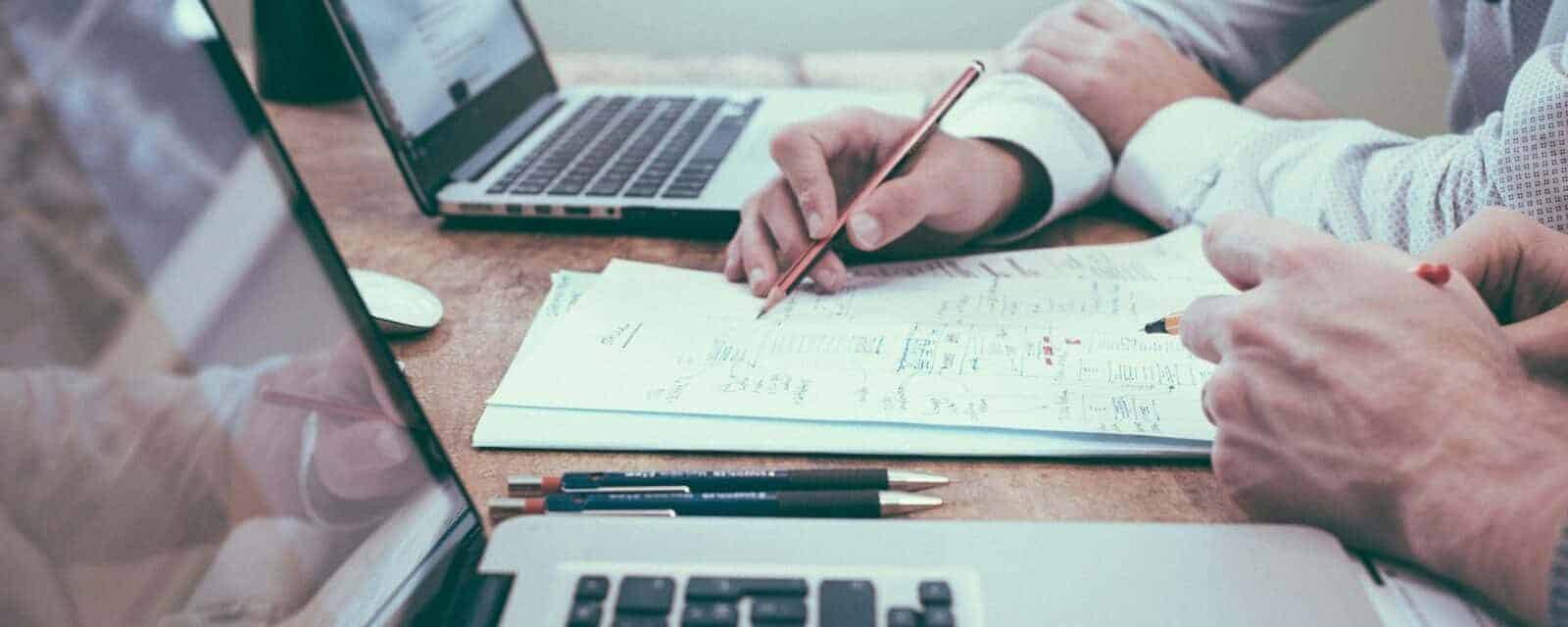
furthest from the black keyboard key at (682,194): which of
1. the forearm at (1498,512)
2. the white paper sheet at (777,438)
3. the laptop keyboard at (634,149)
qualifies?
the forearm at (1498,512)

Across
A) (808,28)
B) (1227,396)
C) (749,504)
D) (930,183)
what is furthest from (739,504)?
(808,28)

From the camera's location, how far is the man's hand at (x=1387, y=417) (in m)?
0.39

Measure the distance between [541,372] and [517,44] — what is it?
0.56 meters

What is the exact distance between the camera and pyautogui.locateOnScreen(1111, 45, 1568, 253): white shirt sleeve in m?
0.58

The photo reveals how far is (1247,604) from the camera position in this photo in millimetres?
376

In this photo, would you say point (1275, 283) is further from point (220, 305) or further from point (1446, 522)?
point (220, 305)

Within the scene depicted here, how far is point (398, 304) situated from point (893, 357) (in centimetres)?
31

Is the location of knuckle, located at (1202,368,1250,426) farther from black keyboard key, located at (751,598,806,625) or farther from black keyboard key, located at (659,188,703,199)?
black keyboard key, located at (659,188,703,199)

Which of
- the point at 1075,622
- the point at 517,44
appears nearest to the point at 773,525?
the point at 1075,622

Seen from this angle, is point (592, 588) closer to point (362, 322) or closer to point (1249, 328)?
point (362, 322)

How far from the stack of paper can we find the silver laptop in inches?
4.7

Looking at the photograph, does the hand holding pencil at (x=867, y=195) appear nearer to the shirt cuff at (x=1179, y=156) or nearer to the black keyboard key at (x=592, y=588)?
the shirt cuff at (x=1179, y=156)

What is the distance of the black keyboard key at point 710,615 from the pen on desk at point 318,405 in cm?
15

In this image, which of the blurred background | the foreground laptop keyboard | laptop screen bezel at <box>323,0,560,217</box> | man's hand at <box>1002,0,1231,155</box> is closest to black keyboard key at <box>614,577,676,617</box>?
the foreground laptop keyboard
